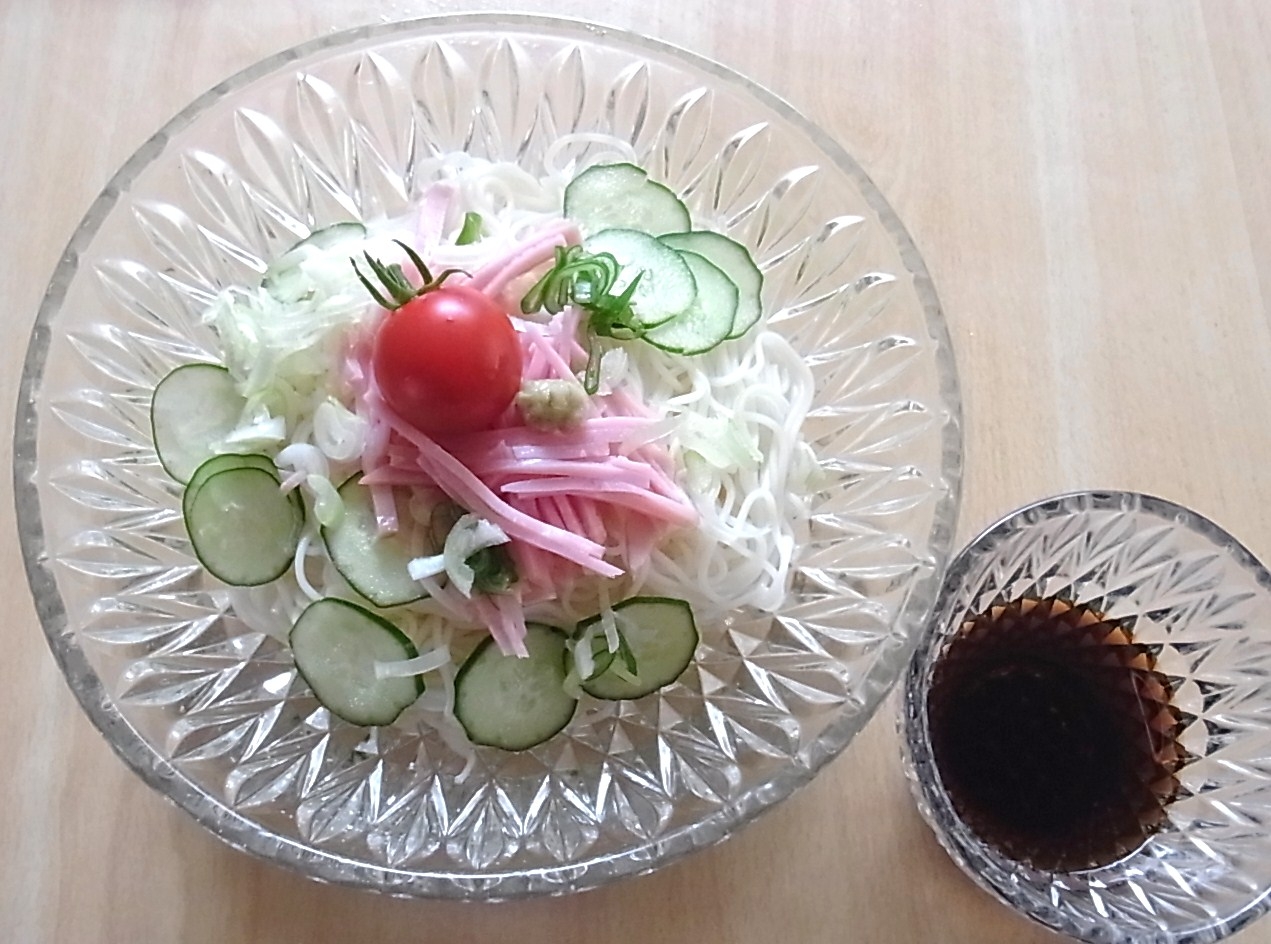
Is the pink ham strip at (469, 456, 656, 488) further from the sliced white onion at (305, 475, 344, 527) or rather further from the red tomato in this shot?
the sliced white onion at (305, 475, 344, 527)

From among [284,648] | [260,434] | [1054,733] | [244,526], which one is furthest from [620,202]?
[1054,733]

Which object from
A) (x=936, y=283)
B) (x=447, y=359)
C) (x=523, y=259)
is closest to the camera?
(x=447, y=359)

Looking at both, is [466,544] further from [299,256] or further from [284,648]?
[299,256]

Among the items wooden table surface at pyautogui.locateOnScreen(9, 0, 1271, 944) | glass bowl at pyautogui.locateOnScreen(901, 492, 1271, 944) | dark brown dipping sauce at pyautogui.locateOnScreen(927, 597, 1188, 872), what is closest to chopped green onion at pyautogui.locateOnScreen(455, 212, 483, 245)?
wooden table surface at pyautogui.locateOnScreen(9, 0, 1271, 944)

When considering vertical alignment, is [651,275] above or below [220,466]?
above

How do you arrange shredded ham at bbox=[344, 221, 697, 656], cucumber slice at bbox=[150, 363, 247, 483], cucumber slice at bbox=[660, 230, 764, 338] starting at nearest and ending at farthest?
shredded ham at bbox=[344, 221, 697, 656], cucumber slice at bbox=[150, 363, 247, 483], cucumber slice at bbox=[660, 230, 764, 338]

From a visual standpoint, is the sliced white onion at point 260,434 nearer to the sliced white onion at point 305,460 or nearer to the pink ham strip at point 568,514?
the sliced white onion at point 305,460
